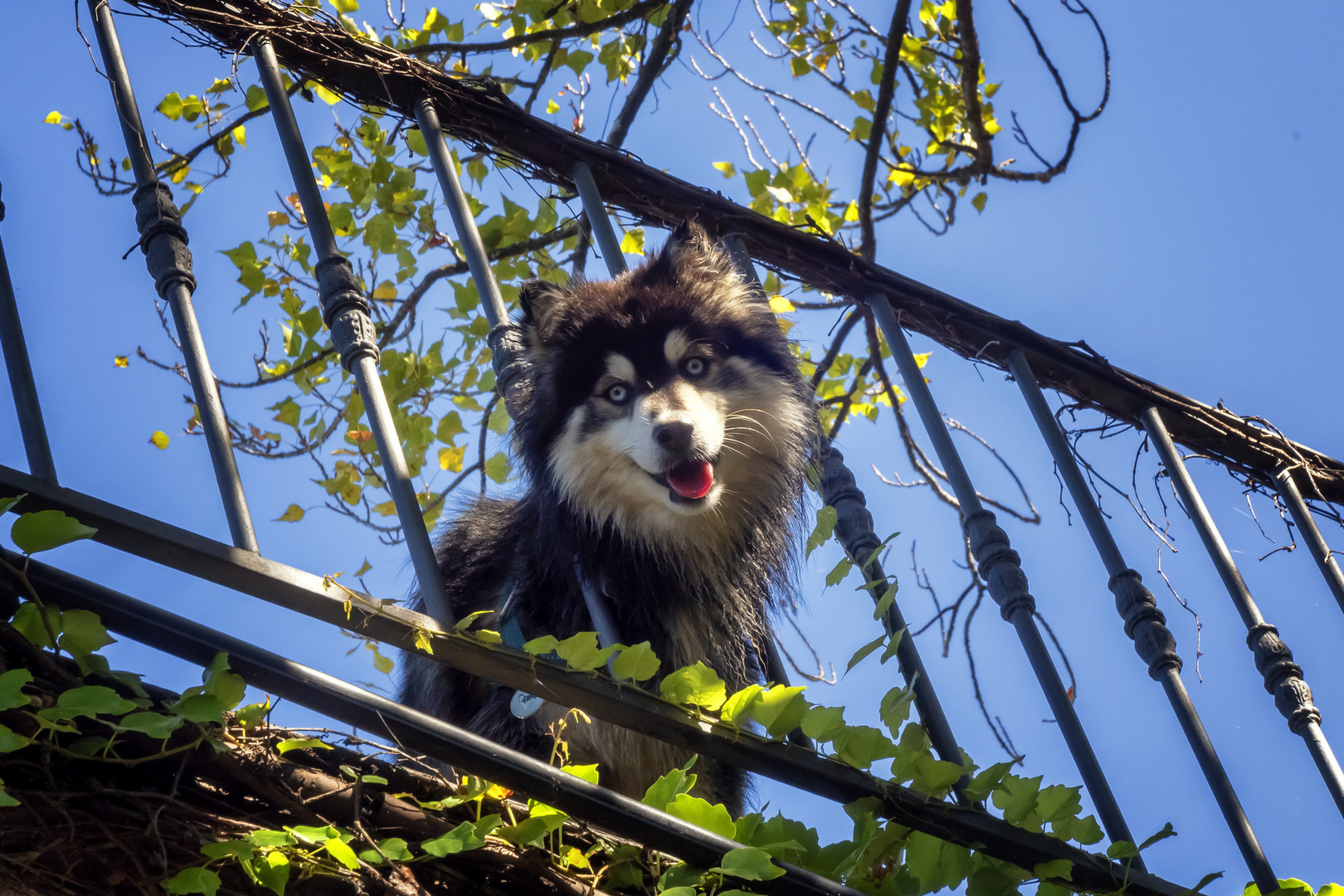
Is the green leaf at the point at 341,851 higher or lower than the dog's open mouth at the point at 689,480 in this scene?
lower

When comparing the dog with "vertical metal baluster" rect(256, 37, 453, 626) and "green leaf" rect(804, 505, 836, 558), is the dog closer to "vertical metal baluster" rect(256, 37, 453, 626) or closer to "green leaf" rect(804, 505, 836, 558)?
"green leaf" rect(804, 505, 836, 558)

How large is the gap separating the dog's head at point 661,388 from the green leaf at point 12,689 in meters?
1.71

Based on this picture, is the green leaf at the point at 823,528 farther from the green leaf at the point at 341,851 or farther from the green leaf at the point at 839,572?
the green leaf at the point at 341,851

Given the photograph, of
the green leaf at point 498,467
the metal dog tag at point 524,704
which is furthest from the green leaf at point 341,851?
the green leaf at point 498,467

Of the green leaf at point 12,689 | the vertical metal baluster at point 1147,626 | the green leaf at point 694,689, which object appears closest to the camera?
the green leaf at point 12,689

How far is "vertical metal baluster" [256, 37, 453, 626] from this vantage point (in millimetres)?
1597

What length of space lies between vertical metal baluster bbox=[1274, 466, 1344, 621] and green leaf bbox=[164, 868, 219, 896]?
2.27 meters

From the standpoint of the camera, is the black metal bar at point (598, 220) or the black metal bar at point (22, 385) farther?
the black metal bar at point (598, 220)

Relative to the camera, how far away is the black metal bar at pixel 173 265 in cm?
142

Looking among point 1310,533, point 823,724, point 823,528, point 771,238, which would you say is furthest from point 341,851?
point 1310,533

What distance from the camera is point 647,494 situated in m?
2.71

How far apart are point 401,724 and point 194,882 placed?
0.26 meters

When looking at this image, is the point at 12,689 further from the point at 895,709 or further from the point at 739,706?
the point at 895,709

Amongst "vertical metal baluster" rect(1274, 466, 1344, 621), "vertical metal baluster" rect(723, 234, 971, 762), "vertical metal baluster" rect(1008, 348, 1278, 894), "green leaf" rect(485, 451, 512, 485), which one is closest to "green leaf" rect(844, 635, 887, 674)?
"vertical metal baluster" rect(723, 234, 971, 762)
